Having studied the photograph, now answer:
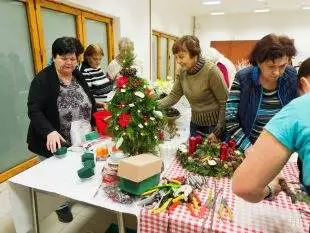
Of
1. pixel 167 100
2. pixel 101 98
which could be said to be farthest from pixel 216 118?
pixel 101 98

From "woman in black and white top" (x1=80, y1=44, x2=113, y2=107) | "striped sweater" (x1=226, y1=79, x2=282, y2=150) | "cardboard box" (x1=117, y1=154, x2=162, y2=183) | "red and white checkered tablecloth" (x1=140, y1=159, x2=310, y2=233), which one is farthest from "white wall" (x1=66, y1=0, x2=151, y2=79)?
"red and white checkered tablecloth" (x1=140, y1=159, x2=310, y2=233)

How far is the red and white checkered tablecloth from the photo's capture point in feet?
3.26

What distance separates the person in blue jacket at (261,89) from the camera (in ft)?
4.36

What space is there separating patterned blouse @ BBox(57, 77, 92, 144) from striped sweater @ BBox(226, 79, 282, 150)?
972 millimetres

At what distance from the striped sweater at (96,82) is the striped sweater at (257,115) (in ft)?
4.91

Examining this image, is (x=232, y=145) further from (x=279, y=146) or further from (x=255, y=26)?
(x=255, y=26)

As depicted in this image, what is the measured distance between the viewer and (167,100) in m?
2.12

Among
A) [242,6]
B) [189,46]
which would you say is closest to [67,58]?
[189,46]

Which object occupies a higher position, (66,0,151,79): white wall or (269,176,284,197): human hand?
(66,0,151,79): white wall

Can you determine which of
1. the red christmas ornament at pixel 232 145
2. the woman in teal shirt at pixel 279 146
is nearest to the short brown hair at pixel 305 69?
the woman in teal shirt at pixel 279 146

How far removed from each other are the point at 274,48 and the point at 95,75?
6.32 feet

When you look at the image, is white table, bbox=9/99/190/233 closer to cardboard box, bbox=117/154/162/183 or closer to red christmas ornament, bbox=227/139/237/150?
cardboard box, bbox=117/154/162/183

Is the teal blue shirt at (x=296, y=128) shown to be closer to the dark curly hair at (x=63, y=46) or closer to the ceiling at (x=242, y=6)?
the dark curly hair at (x=63, y=46)

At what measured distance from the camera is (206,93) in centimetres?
190
